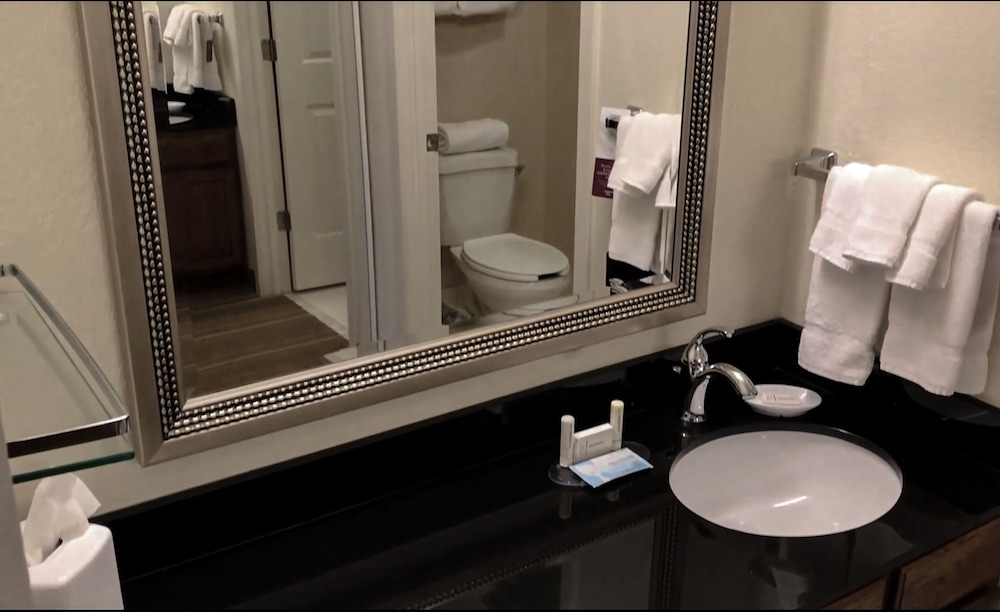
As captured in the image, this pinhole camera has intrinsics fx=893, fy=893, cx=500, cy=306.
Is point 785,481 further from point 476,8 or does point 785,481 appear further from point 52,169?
point 52,169

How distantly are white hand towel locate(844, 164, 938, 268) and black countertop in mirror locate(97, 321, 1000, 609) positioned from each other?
291mm

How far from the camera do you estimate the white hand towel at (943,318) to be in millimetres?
1312

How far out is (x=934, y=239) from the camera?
4.33ft

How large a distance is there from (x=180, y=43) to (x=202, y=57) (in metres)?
0.05

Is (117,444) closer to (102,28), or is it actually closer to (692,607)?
(102,28)

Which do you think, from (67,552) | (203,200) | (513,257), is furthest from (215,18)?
(67,552)

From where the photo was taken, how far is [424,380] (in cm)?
129

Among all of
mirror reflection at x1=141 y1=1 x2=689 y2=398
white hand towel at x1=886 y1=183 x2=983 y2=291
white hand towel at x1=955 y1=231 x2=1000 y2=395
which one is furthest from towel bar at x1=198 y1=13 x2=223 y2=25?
white hand towel at x1=955 y1=231 x2=1000 y2=395

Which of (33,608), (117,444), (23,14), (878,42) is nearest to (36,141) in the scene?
(23,14)

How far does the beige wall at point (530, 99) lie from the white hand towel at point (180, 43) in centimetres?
46

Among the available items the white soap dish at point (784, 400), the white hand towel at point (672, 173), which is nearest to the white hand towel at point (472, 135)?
the white hand towel at point (672, 173)

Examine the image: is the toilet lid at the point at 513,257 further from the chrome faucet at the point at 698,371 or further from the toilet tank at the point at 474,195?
the chrome faucet at the point at 698,371

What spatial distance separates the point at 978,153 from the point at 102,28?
124 cm

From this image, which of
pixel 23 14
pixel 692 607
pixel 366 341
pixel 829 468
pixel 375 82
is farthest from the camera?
pixel 829 468
